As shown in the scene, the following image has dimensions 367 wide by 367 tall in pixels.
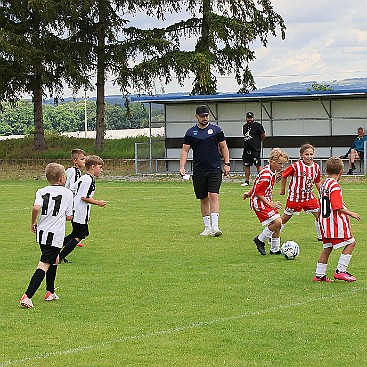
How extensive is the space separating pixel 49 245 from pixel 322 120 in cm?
2338

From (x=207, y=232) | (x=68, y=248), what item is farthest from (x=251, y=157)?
(x=68, y=248)

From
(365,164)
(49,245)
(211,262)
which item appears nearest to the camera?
(49,245)

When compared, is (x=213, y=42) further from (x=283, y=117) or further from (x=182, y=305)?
(x=182, y=305)

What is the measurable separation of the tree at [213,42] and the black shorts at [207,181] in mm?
23949

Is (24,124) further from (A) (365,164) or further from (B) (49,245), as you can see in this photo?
(B) (49,245)

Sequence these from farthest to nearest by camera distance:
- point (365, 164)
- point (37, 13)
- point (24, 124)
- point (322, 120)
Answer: point (24, 124), point (37, 13), point (322, 120), point (365, 164)

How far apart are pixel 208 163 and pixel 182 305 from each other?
607cm

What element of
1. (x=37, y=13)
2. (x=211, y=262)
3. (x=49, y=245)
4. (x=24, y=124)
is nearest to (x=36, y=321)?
(x=49, y=245)

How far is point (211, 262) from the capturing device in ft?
40.4

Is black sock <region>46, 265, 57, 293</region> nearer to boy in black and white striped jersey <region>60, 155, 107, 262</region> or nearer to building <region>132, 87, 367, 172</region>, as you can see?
boy in black and white striped jersey <region>60, 155, 107, 262</region>

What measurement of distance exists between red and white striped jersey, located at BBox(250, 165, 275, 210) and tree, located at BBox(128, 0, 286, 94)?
1044 inches

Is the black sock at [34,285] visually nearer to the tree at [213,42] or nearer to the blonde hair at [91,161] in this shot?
the blonde hair at [91,161]

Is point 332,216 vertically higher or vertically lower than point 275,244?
higher

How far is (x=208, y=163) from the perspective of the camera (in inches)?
599
